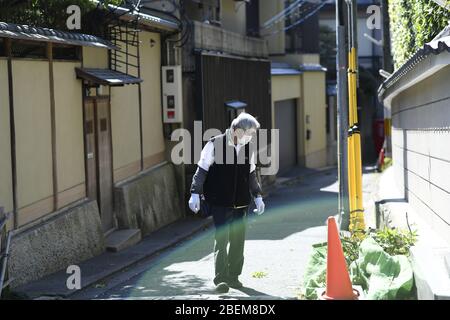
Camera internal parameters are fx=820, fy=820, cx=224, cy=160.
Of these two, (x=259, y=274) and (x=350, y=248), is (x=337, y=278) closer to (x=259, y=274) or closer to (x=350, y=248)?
(x=350, y=248)

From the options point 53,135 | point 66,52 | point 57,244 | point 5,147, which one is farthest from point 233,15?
point 5,147

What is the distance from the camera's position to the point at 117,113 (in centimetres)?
1567

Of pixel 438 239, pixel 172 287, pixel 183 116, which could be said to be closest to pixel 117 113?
pixel 183 116

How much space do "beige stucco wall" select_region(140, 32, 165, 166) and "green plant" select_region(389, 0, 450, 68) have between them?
18.1ft

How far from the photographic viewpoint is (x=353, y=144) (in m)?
13.6

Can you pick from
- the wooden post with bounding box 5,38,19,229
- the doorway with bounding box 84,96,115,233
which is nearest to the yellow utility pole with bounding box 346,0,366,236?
the doorway with bounding box 84,96,115,233

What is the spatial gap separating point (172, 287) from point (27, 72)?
3722 millimetres

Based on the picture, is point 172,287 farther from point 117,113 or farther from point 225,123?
point 225,123

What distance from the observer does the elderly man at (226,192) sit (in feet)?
30.0

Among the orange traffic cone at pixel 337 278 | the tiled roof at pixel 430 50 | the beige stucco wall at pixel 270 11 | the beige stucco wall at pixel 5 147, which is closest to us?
the tiled roof at pixel 430 50

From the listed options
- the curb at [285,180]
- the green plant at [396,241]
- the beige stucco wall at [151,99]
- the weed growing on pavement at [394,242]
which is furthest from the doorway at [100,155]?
the curb at [285,180]

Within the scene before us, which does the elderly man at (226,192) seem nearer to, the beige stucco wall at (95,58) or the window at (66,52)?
the window at (66,52)

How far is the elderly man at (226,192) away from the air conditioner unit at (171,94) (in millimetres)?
9360
